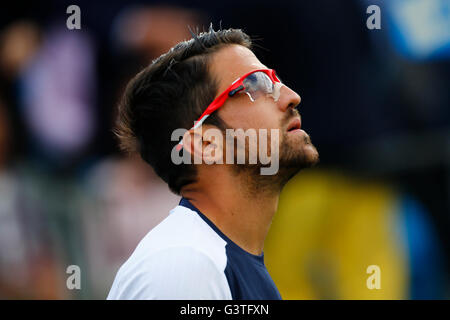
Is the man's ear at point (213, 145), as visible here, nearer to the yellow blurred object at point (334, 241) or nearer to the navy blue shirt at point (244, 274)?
the navy blue shirt at point (244, 274)

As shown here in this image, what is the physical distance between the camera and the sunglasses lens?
2.80 metres

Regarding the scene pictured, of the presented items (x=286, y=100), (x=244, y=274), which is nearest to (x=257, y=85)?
(x=286, y=100)

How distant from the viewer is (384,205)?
621 cm

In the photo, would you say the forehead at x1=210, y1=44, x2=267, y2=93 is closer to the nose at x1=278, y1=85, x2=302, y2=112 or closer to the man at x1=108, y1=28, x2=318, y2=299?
the man at x1=108, y1=28, x2=318, y2=299

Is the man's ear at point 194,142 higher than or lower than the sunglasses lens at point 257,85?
lower

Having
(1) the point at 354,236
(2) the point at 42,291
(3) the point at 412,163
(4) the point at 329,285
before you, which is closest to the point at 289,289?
(4) the point at 329,285

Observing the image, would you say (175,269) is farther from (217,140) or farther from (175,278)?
(217,140)

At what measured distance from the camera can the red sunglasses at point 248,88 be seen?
109 inches

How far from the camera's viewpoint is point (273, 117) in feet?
9.15

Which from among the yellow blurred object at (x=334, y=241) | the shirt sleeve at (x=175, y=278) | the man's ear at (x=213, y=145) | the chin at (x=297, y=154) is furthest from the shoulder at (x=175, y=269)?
the yellow blurred object at (x=334, y=241)

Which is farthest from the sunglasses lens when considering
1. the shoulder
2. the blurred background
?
the blurred background

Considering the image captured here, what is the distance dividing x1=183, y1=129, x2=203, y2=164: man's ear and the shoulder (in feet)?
A: 1.36

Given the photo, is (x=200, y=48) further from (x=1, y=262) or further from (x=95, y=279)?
(x=1, y=262)

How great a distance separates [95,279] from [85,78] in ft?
7.24
